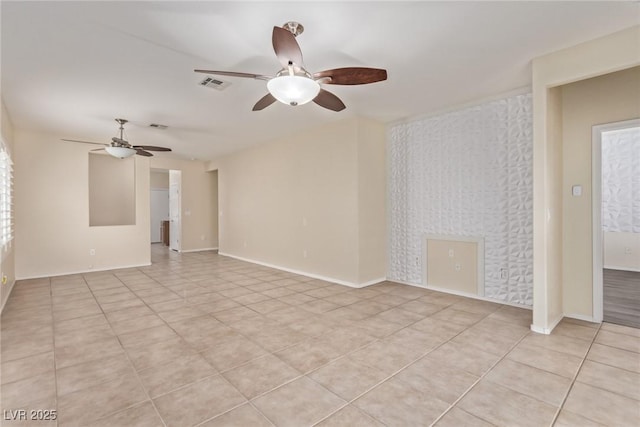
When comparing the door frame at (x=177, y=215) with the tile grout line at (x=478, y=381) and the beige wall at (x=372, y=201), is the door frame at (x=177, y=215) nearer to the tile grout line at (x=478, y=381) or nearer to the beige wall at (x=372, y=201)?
the beige wall at (x=372, y=201)

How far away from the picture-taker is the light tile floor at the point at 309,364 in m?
1.83

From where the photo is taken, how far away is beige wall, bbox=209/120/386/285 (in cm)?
482

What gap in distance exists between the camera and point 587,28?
248 cm

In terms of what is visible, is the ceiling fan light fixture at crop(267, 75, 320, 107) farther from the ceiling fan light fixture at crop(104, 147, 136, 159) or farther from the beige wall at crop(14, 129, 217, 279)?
the beige wall at crop(14, 129, 217, 279)

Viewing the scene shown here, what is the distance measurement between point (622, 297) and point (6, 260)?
9.00m

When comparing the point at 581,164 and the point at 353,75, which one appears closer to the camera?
the point at 353,75

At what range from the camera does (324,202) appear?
208 inches

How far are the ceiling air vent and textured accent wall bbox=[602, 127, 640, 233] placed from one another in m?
7.11

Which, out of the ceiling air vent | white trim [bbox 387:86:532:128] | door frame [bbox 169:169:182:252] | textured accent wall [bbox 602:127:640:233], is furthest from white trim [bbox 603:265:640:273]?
door frame [bbox 169:169:182:252]

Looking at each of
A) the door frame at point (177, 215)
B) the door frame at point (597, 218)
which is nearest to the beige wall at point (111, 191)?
the door frame at point (177, 215)

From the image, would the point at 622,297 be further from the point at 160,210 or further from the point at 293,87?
the point at 160,210

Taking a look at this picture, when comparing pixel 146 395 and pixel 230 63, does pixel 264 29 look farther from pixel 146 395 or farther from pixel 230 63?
pixel 146 395

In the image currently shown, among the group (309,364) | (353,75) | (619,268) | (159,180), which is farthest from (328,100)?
(159,180)

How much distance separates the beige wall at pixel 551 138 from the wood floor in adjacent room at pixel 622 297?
2.30ft
